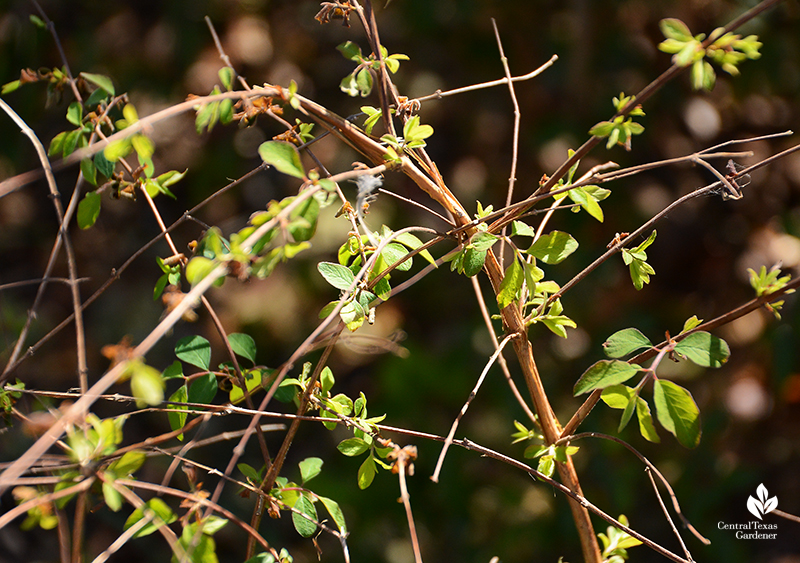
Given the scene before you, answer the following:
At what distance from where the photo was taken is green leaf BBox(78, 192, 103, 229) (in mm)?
313

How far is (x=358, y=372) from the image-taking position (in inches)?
55.1

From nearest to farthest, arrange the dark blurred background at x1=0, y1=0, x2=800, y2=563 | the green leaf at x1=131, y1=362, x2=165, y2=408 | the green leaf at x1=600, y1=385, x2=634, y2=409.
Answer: the green leaf at x1=131, y1=362, x2=165, y2=408 < the green leaf at x1=600, y1=385, x2=634, y2=409 < the dark blurred background at x1=0, y1=0, x2=800, y2=563

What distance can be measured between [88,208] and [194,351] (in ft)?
0.35

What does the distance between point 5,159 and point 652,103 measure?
1.59 meters

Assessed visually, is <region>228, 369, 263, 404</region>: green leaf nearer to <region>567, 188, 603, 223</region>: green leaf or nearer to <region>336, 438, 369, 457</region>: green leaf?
<region>336, 438, 369, 457</region>: green leaf

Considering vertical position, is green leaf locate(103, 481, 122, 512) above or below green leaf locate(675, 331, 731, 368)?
below

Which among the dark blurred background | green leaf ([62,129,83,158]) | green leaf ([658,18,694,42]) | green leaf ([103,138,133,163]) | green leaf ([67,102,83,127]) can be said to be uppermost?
green leaf ([658,18,694,42])

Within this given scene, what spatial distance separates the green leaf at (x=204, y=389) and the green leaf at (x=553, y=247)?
0.22m

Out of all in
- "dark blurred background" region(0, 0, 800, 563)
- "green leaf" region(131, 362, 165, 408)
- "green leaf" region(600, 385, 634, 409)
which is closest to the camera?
"green leaf" region(131, 362, 165, 408)

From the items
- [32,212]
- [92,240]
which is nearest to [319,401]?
[92,240]

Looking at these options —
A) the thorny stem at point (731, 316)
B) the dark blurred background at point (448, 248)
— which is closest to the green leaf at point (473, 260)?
the thorny stem at point (731, 316)

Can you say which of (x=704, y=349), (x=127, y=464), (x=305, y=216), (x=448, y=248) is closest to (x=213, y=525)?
(x=127, y=464)

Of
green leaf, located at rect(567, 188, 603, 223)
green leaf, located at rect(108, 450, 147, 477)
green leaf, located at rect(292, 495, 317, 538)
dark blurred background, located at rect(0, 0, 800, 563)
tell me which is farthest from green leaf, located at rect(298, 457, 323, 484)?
dark blurred background, located at rect(0, 0, 800, 563)

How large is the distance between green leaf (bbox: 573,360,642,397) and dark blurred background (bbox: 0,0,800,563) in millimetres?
851
